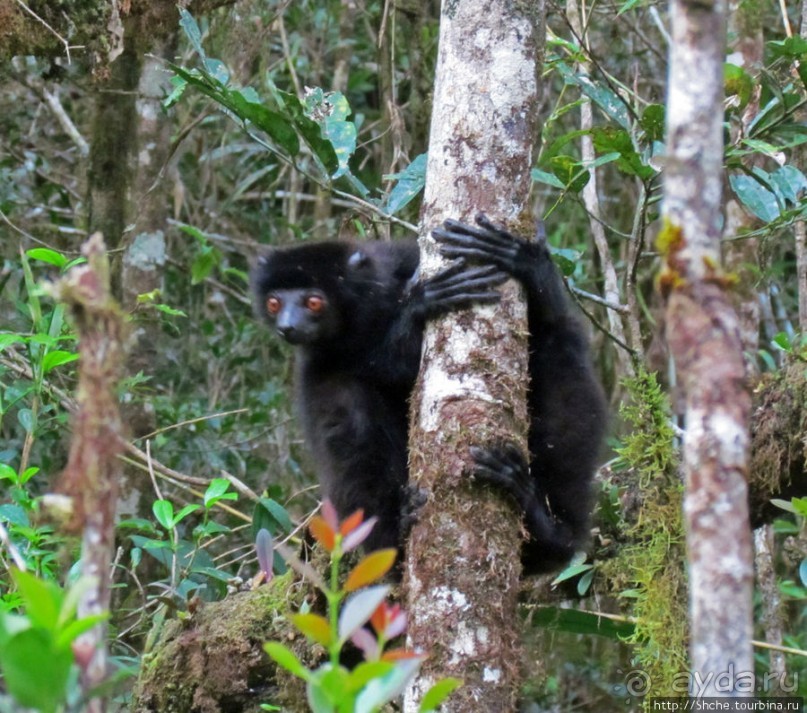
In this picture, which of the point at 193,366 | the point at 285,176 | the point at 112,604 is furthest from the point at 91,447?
the point at 285,176

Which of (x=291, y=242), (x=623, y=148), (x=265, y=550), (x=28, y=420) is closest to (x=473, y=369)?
(x=265, y=550)

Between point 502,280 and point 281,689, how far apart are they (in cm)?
236

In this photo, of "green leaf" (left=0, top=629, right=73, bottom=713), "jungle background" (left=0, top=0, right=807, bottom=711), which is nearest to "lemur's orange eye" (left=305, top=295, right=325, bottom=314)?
"jungle background" (left=0, top=0, right=807, bottom=711)

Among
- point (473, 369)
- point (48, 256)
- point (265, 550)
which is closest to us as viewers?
point (473, 369)

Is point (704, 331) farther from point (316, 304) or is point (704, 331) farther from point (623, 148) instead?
point (316, 304)

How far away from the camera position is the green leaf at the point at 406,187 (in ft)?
18.0

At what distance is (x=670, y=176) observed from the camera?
191cm

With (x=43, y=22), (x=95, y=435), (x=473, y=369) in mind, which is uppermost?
(x=43, y=22)

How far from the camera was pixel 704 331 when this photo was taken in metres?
1.90

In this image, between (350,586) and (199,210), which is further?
(199,210)

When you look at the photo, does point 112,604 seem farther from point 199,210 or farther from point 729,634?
point 729,634

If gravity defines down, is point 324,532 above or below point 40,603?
above

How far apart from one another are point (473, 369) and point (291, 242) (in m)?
4.85

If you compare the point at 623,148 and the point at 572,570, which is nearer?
the point at 623,148
